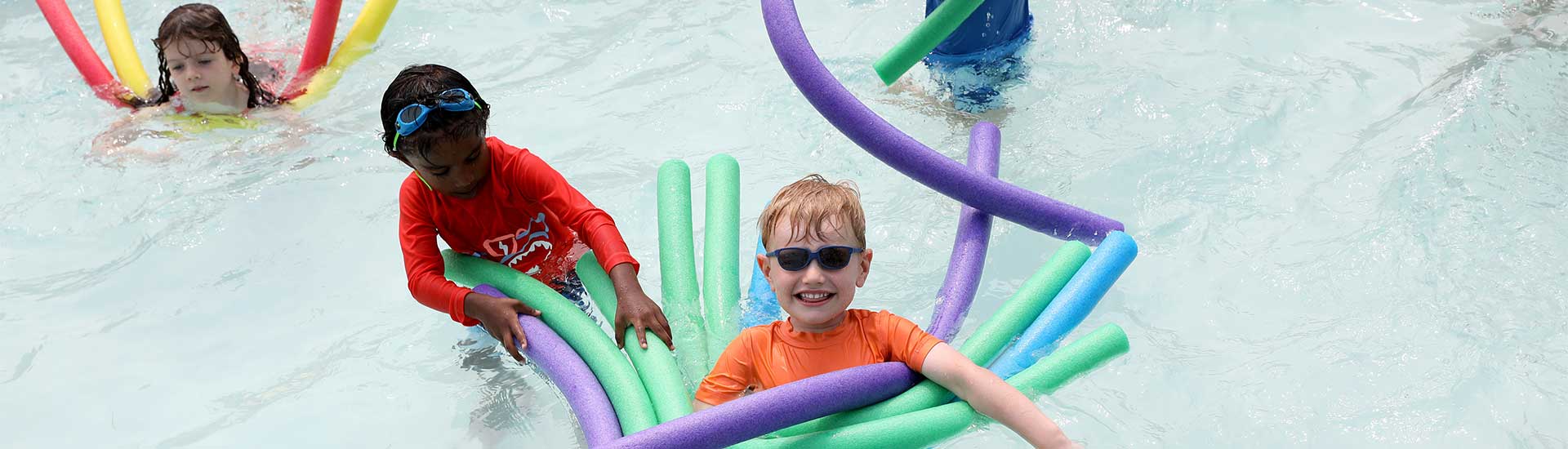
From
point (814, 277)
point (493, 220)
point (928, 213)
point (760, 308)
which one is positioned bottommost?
point (928, 213)

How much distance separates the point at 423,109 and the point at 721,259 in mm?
977

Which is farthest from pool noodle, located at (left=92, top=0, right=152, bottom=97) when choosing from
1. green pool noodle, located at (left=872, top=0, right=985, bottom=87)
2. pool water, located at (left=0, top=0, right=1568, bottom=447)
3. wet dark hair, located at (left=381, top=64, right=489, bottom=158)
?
green pool noodle, located at (left=872, top=0, right=985, bottom=87)

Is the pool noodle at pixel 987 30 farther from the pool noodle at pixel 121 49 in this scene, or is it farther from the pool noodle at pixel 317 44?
the pool noodle at pixel 121 49

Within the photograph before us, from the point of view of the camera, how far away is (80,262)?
533cm

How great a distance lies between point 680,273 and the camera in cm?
375

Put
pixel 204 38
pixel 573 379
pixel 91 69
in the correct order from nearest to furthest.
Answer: pixel 573 379 → pixel 204 38 → pixel 91 69

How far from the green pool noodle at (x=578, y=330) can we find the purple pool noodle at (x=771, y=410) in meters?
0.29

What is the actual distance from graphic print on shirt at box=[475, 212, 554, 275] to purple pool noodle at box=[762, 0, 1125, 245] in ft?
2.98

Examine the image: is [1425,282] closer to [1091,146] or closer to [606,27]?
[1091,146]

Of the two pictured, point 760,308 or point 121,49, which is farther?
point 121,49

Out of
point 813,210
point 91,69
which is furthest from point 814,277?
point 91,69

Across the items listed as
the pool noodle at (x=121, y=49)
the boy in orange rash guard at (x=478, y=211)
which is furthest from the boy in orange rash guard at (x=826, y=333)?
A: the pool noodle at (x=121, y=49)

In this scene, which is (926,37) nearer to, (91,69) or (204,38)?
(204,38)

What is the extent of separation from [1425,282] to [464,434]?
131 inches
